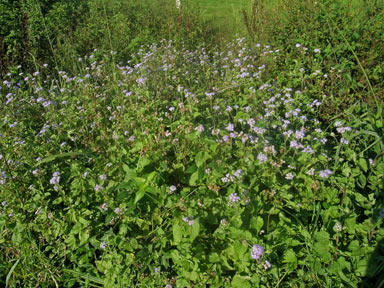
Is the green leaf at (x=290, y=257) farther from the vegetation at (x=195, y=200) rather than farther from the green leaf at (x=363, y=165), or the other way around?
the green leaf at (x=363, y=165)

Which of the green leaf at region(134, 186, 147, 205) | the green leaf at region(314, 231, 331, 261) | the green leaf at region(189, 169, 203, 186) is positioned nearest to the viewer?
the green leaf at region(314, 231, 331, 261)

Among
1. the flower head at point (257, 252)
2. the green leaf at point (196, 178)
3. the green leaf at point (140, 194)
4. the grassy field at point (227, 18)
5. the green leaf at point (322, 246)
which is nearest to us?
the flower head at point (257, 252)

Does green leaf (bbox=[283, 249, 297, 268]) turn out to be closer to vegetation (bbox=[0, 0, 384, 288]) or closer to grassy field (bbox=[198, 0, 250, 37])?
vegetation (bbox=[0, 0, 384, 288])

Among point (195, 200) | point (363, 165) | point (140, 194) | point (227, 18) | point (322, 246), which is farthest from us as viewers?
point (227, 18)

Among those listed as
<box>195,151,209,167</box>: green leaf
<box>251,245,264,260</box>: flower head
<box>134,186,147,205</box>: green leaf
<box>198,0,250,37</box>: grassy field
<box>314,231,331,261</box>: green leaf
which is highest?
<box>134,186,147,205</box>: green leaf

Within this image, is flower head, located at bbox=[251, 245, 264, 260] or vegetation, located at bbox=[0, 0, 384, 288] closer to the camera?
flower head, located at bbox=[251, 245, 264, 260]

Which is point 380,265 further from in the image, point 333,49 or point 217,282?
point 333,49

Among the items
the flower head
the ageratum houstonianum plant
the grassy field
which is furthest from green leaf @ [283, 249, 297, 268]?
the grassy field

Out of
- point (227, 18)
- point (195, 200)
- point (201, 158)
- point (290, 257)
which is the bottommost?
point (290, 257)

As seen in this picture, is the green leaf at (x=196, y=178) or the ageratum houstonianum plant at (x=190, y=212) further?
the green leaf at (x=196, y=178)

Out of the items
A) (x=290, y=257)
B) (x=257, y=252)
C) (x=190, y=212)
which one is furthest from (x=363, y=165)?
(x=190, y=212)

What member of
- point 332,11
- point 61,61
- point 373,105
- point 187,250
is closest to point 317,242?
point 187,250

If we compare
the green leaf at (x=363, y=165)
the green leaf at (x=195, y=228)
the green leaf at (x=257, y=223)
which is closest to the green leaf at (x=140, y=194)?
the green leaf at (x=195, y=228)

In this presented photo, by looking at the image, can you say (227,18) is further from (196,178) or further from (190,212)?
(190,212)
